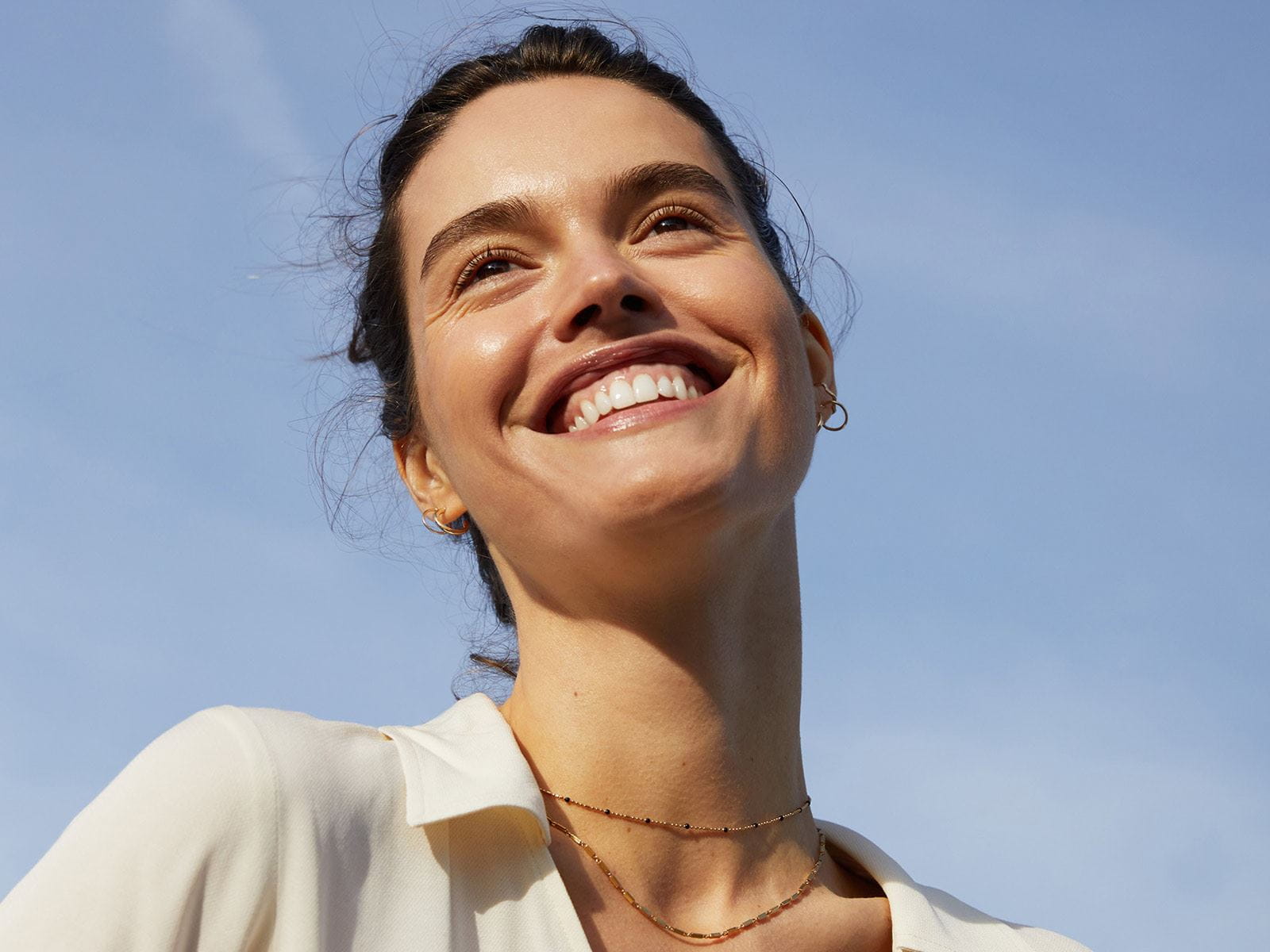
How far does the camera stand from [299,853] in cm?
238

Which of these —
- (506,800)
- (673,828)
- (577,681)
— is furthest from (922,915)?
(506,800)

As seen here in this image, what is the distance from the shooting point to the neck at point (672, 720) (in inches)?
115

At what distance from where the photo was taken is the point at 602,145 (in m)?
3.22

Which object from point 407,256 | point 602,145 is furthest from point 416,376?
point 602,145

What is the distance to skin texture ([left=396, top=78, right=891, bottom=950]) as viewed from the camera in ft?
9.25

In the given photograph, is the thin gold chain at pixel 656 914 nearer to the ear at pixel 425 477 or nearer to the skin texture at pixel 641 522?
the skin texture at pixel 641 522

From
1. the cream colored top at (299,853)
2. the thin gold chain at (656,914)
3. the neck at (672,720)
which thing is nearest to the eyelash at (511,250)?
the neck at (672,720)

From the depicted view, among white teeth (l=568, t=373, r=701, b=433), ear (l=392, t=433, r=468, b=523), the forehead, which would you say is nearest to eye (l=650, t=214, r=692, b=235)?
the forehead

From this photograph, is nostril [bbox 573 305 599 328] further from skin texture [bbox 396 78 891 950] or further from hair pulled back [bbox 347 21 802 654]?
hair pulled back [bbox 347 21 802 654]

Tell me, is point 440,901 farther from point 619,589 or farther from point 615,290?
point 615,290

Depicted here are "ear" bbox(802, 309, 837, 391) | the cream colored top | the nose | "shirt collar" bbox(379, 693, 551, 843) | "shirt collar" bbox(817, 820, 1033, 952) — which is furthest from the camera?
"ear" bbox(802, 309, 837, 391)

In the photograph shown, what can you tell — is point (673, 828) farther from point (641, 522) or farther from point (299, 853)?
point (299, 853)

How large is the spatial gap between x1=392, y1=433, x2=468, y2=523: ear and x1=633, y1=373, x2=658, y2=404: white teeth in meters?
0.75

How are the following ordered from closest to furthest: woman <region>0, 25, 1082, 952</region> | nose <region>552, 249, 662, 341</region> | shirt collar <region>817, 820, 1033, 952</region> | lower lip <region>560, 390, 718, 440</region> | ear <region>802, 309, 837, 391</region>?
1. woman <region>0, 25, 1082, 952</region>
2. lower lip <region>560, 390, 718, 440</region>
3. nose <region>552, 249, 662, 341</region>
4. shirt collar <region>817, 820, 1033, 952</region>
5. ear <region>802, 309, 837, 391</region>
